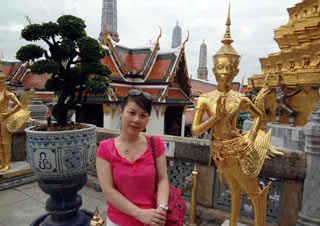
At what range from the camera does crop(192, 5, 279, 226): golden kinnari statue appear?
216cm

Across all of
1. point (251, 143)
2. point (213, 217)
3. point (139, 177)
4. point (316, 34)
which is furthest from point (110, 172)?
point (316, 34)

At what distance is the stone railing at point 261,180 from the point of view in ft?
9.65

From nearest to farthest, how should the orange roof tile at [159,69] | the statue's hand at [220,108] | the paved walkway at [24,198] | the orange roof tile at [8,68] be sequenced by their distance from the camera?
the statue's hand at [220,108] → the paved walkway at [24,198] → the orange roof tile at [159,69] → the orange roof tile at [8,68]

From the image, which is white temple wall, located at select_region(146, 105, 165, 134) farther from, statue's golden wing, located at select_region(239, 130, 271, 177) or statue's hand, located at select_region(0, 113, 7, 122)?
statue's golden wing, located at select_region(239, 130, 271, 177)

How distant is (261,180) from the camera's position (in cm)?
327

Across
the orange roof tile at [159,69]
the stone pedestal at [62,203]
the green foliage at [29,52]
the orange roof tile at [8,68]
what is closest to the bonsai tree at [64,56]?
the green foliage at [29,52]

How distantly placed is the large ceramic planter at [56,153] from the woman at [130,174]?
1.43 meters

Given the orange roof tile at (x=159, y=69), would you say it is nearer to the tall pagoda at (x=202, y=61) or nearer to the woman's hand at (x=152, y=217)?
the woman's hand at (x=152, y=217)

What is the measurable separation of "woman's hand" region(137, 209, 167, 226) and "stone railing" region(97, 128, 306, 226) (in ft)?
7.14

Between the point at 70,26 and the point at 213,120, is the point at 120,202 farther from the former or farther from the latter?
the point at 70,26

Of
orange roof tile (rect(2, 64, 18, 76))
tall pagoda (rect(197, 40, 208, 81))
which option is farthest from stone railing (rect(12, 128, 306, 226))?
tall pagoda (rect(197, 40, 208, 81))

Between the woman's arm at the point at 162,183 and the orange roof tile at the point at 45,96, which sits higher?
the orange roof tile at the point at 45,96

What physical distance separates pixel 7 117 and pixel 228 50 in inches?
179

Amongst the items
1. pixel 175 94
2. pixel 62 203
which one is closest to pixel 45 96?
pixel 175 94
